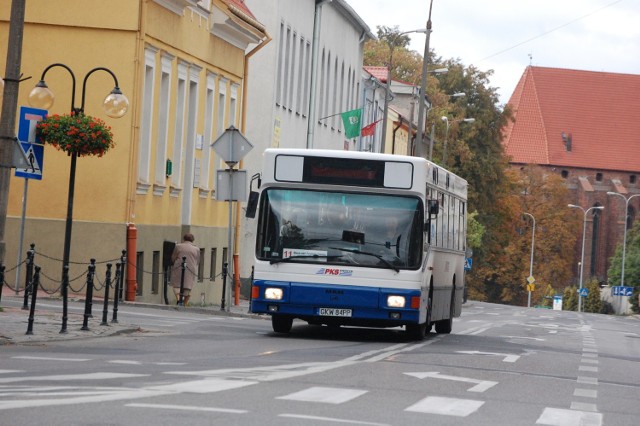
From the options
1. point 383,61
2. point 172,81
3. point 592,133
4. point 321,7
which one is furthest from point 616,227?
point 172,81

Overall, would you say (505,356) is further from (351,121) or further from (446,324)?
(351,121)

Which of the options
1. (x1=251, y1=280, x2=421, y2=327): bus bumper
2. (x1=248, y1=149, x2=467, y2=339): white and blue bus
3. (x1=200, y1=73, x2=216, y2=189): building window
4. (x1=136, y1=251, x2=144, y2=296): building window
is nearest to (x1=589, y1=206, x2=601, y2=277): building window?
(x1=200, y1=73, x2=216, y2=189): building window

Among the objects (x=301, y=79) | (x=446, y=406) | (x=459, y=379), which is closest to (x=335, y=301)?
(x=459, y=379)

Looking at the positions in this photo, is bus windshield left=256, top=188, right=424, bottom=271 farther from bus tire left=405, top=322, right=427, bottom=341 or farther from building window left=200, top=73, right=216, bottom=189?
building window left=200, top=73, right=216, bottom=189

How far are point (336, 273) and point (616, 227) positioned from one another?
127973mm

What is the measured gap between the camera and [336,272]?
72.7ft

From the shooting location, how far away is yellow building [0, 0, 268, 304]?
30.8m

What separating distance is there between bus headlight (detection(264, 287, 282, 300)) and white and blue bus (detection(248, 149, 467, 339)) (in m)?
0.01

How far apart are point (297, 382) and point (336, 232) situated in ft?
28.1

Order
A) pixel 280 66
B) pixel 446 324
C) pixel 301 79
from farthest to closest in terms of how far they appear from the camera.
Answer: pixel 301 79 < pixel 280 66 < pixel 446 324

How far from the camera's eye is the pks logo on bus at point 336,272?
2214cm

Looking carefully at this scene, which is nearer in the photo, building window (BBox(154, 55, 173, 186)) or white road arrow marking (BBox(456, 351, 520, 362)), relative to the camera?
white road arrow marking (BBox(456, 351, 520, 362))

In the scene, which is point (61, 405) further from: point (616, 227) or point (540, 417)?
point (616, 227)

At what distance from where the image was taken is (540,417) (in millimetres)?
12016
